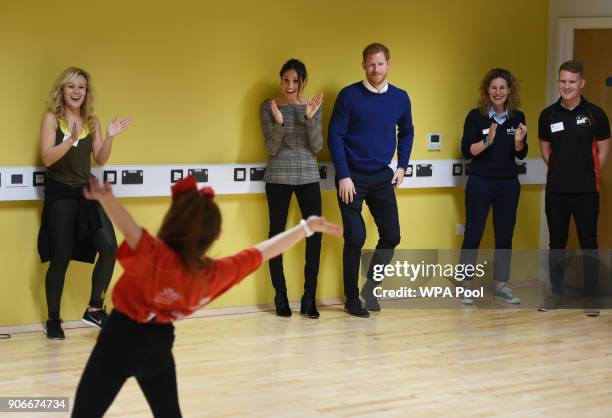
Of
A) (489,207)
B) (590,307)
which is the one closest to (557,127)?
(489,207)

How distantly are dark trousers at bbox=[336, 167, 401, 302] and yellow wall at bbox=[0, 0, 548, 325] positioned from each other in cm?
39

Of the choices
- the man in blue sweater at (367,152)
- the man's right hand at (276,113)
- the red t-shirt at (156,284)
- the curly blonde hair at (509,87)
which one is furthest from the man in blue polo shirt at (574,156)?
the red t-shirt at (156,284)

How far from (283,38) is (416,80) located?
1133mm

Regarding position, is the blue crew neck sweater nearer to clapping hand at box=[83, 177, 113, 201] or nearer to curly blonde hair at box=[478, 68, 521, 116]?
curly blonde hair at box=[478, 68, 521, 116]

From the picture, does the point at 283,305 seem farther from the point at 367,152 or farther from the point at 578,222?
the point at 578,222

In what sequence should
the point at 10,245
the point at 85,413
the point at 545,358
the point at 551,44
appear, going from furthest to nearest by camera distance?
the point at 551,44
the point at 10,245
the point at 545,358
the point at 85,413

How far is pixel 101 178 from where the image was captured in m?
6.00

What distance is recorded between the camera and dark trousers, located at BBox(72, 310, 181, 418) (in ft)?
9.39

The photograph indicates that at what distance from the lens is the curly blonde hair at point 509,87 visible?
6727mm

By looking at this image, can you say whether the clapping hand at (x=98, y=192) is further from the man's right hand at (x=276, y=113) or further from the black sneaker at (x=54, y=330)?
the man's right hand at (x=276, y=113)

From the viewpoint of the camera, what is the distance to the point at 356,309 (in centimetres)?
644

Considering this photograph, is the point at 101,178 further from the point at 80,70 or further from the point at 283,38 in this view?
the point at 283,38

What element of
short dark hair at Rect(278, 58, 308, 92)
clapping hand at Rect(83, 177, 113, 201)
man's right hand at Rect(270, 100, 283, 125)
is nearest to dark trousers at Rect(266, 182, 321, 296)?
man's right hand at Rect(270, 100, 283, 125)

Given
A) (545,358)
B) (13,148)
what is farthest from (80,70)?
(545,358)
